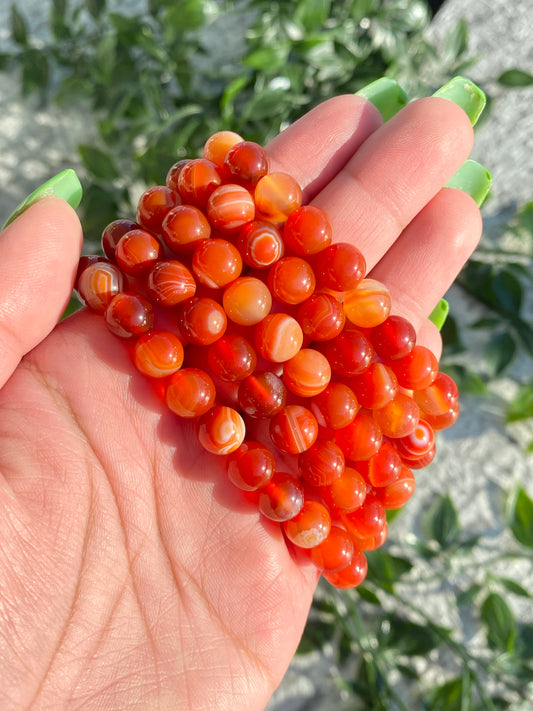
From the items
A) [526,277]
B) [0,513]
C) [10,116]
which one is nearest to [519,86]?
[526,277]

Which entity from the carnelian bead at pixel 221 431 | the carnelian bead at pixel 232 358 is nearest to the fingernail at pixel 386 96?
the carnelian bead at pixel 232 358

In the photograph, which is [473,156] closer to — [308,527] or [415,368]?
[415,368]

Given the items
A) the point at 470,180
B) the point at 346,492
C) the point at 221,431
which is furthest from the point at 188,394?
the point at 470,180

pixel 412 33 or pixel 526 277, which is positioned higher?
pixel 412 33

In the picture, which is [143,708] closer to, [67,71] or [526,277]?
[526,277]

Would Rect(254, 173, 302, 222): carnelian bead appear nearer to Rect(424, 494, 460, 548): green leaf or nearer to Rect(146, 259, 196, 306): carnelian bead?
Rect(146, 259, 196, 306): carnelian bead

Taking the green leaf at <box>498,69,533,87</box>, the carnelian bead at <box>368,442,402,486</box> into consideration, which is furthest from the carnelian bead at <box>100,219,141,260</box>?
the green leaf at <box>498,69,533,87</box>
